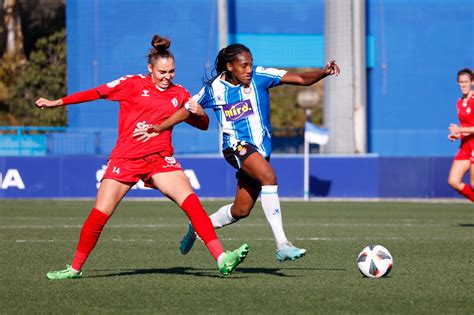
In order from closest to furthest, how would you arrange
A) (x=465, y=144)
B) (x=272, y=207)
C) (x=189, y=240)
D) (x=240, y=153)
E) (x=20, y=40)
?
(x=272, y=207), (x=240, y=153), (x=189, y=240), (x=465, y=144), (x=20, y=40)

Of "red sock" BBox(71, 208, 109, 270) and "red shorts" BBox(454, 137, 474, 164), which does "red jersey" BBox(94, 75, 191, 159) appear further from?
"red shorts" BBox(454, 137, 474, 164)

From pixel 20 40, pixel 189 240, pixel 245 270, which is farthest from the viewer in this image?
pixel 20 40

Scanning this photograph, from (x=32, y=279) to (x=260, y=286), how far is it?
191 centimetres

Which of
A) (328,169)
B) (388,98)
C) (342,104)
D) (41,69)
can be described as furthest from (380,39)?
(41,69)

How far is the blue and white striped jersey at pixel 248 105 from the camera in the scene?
9.34 meters

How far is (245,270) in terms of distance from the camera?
941 centimetres

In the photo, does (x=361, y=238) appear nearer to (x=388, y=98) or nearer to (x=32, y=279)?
(x=32, y=279)

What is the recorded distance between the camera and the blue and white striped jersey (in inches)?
368

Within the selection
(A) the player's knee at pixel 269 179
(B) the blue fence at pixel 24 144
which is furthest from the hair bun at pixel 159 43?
(B) the blue fence at pixel 24 144

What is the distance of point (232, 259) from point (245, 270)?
1.14 meters

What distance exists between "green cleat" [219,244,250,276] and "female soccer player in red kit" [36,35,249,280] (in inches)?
9.0

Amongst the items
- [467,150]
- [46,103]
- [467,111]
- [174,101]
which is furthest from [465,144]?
[46,103]

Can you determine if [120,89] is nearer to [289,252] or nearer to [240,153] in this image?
[240,153]

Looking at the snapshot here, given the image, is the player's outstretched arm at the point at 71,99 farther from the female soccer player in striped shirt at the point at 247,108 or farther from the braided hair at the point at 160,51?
the female soccer player in striped shirt at the point at 247,108
